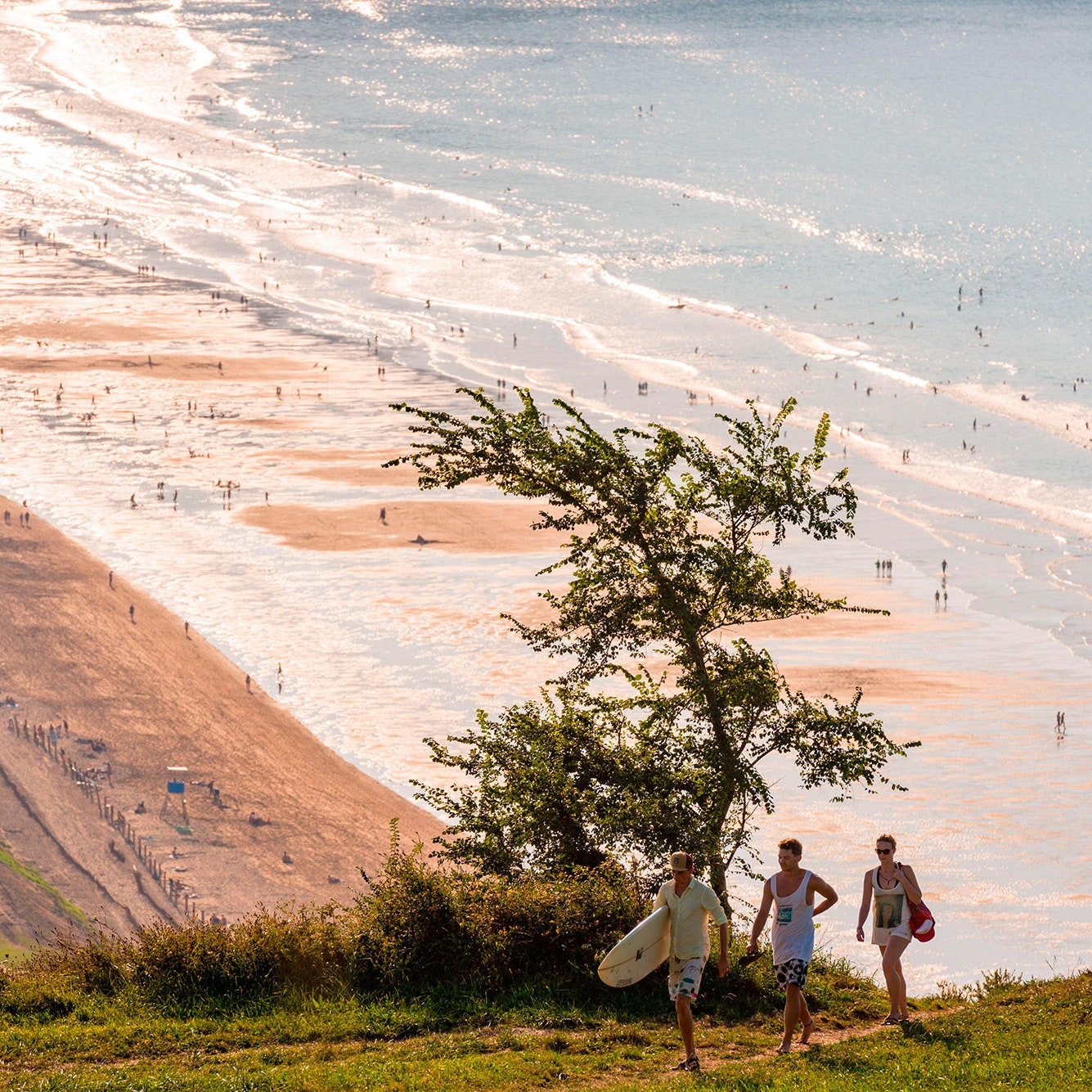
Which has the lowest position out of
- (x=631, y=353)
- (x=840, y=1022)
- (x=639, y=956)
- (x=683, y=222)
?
(x=840, y=1022)

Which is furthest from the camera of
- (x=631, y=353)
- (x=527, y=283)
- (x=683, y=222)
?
(x=683, y=222)

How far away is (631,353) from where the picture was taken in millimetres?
76312

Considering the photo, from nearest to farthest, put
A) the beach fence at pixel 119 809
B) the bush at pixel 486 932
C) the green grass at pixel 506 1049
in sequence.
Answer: the green grass at pixel 506 1049, the bush at pixel 486 932, the beach fence at pixel 119 809

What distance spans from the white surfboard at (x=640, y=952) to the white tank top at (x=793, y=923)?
3.18ft

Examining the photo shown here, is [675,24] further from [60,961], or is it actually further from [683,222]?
[60,961]

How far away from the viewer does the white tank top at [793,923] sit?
1345cm

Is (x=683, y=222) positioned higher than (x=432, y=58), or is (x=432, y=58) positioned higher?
(x=432, y=58)

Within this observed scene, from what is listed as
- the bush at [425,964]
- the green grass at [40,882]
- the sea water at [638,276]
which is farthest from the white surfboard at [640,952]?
the green grass at [40,882]

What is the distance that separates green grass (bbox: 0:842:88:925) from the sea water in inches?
323

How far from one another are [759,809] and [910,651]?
9.78 meters

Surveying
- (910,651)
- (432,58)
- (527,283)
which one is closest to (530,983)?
(910,651)

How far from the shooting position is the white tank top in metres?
13.4

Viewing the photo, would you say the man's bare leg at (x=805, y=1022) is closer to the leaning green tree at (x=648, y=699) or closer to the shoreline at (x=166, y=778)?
the leaning green tree at (x=648, y=699)

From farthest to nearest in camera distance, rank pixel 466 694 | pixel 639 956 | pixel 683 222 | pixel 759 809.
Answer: pixel 683 222, pixel 466 694, pixel 759 809, pixel 639 956
